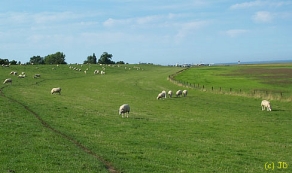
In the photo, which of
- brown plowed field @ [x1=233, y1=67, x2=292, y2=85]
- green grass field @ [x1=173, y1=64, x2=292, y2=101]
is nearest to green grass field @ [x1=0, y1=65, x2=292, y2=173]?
green grass field @ [x1=173, y1=64, x2=292, y2=101]

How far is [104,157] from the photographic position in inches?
652

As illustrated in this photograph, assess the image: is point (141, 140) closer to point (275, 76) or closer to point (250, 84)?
point (250, 84)

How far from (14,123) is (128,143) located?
9303 mm

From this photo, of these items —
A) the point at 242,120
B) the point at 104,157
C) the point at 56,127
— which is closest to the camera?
the point at 104,157

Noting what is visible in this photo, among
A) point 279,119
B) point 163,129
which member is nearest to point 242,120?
point 279,119

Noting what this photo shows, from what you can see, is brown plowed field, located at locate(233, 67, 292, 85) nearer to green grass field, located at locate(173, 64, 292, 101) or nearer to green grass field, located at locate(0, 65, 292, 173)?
green grass field, located at locate(173, 64, 292, 101)

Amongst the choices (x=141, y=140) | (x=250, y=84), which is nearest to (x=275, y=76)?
(x=250, y=84)

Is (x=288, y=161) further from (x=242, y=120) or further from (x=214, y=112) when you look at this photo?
(x=214, y=112)

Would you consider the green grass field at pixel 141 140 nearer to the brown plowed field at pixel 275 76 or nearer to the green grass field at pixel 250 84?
the green grass field at pixel 250 84

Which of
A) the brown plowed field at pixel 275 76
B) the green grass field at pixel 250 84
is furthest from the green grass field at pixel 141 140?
the brown plowed field at pixel 275 76

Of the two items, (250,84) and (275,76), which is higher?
(275,76)

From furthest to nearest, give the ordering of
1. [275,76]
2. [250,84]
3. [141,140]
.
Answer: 1. [275,76]
2. [250,84]
3. [141,140]

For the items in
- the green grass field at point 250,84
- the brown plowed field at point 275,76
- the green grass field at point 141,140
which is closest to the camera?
the green grass field at point 141,140

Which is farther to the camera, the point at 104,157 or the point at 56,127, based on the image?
the point at 56,127
